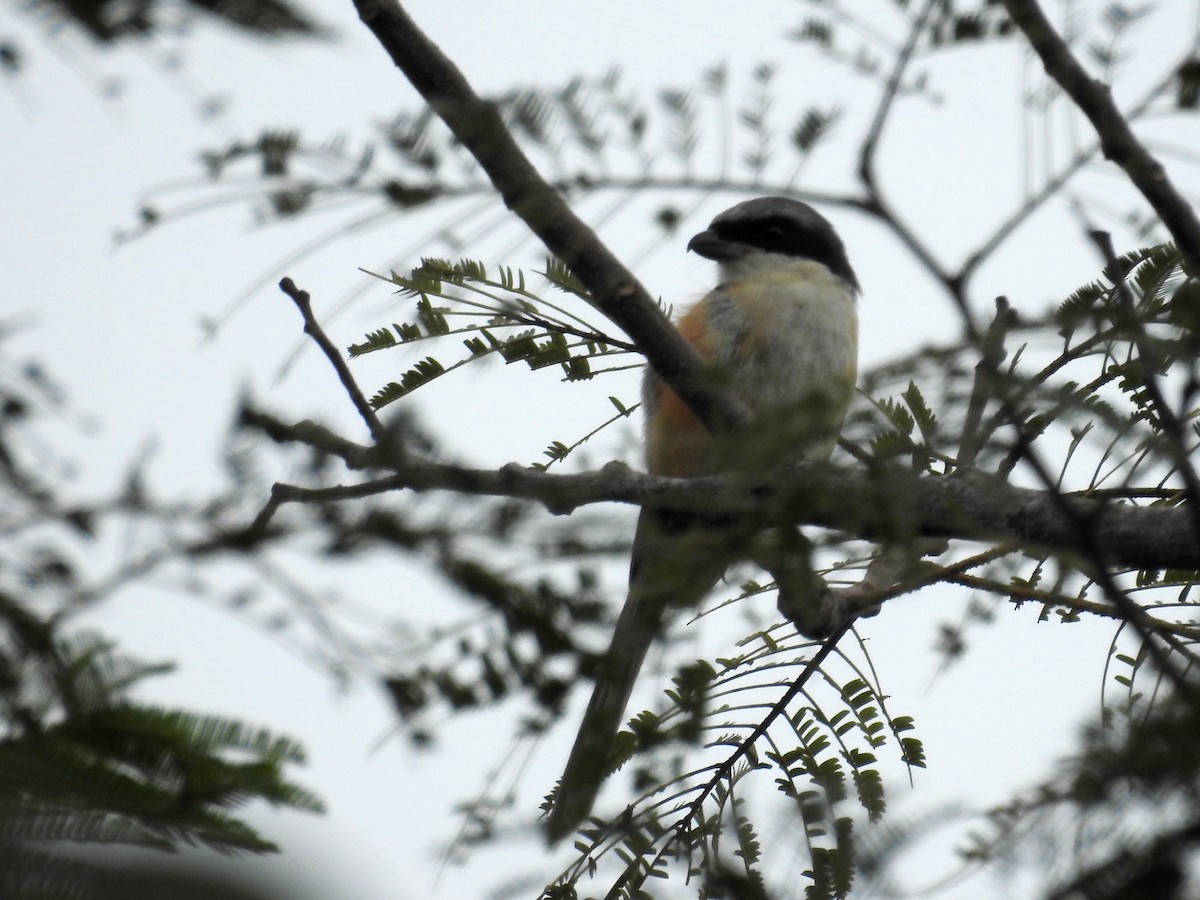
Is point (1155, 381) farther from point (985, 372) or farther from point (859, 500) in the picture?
point (859, 500)

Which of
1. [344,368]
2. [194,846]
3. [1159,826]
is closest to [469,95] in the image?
Answer: [344,368]

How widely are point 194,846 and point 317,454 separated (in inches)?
26.4

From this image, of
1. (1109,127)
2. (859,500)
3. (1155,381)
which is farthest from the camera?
(1109,127)

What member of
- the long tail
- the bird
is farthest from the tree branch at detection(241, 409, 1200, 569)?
the bird

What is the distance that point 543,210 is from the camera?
3188 millimetres

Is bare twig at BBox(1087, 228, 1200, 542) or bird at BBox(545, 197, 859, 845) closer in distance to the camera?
bare twig at BBox(1087, 228, 1200, 542)

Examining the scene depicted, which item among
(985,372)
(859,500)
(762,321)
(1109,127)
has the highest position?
(762,321)

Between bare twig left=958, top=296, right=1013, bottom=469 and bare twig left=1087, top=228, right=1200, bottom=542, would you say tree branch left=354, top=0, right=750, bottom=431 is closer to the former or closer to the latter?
bare twig left=958, top=296, right=1013, bottom=469

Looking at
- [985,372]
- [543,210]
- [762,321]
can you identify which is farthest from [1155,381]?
[762,321]

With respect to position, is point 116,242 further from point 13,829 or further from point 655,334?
point 13,829

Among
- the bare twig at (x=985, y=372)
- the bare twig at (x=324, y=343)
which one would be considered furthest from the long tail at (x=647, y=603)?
the bare twig at (x=324, y=343)

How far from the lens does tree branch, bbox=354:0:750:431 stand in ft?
8.80

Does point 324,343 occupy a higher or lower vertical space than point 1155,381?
higher

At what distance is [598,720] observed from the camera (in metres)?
1.97
